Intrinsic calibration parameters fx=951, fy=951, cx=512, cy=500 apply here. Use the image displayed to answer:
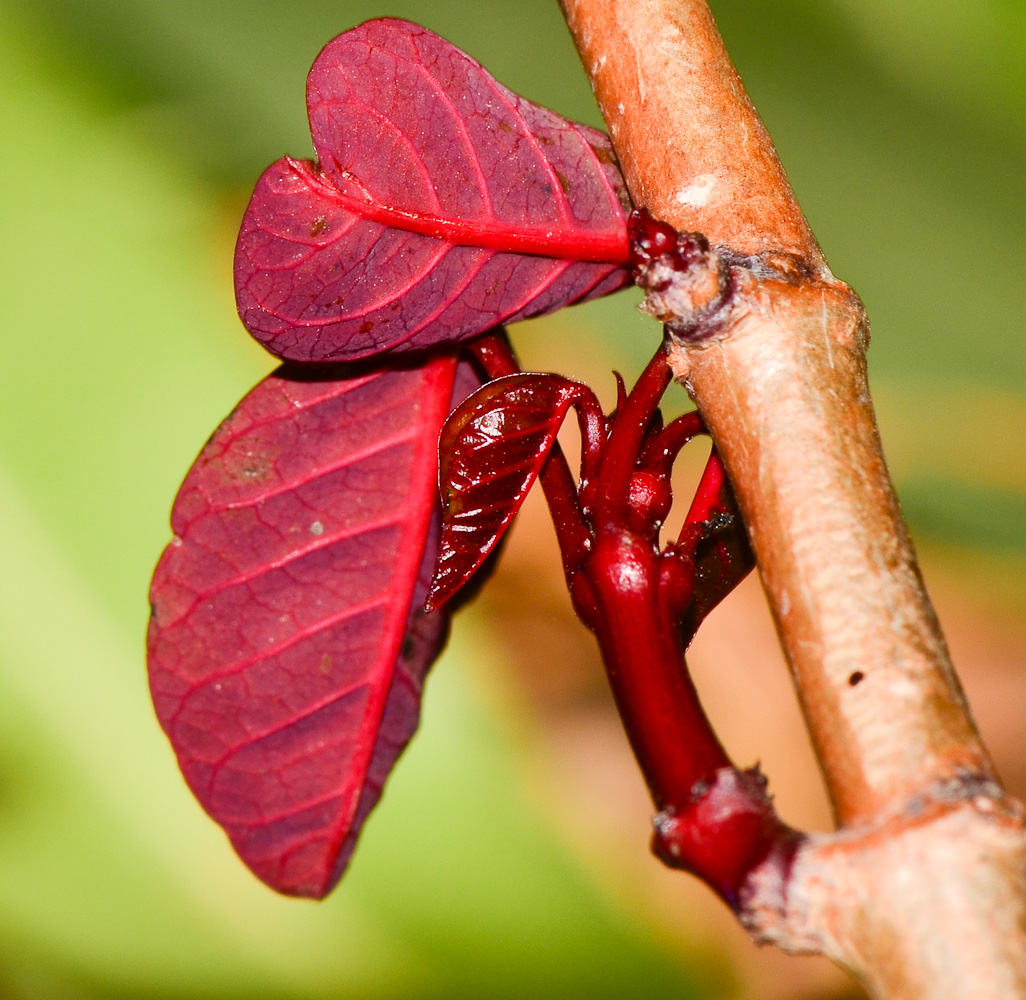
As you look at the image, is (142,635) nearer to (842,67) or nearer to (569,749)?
(569,749)

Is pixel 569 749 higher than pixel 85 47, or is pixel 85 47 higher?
pixel 85 47

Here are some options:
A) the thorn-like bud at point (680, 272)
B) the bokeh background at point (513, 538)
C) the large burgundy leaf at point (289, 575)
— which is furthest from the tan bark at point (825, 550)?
the bokeh background at point (513, 538)

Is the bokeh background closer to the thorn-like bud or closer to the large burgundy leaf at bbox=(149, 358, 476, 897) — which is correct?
the large burgundy leaf at bbox=(149, 358, 476, 897)

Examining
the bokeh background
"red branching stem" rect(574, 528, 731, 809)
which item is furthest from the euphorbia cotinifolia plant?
the bokeh background

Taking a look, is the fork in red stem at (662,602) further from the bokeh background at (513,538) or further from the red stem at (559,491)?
the bokeh background at (513,538)

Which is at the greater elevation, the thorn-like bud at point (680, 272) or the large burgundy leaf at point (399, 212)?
the large burgundy leaf at point (399, 212)

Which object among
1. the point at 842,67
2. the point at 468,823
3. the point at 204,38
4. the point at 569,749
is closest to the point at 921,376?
the point at 842,67

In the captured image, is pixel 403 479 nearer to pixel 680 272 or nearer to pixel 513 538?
pixel 680 272

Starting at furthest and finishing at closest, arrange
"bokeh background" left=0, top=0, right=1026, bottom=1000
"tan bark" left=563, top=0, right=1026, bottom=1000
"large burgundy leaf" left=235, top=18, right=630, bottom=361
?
"bokeh background" left=0, top=0, right=1026, bottom=1000
"large burgundy leaf" left=235, top=18, right=630, bottom=361
"tan bark" left=563, top=0, right=1026, bottom=1000
